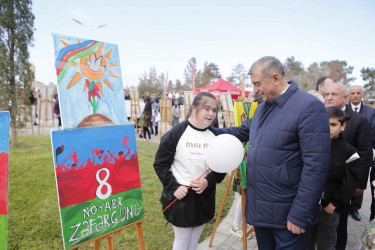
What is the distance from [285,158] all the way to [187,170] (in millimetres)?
801

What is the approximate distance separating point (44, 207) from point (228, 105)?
195 inches

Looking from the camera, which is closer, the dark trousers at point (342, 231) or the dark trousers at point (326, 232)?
the dark trousers at point (326, 232)

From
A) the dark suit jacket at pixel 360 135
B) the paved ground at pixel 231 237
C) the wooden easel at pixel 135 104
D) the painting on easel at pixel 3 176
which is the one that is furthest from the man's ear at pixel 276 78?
the wooden easel at pixel 135 104

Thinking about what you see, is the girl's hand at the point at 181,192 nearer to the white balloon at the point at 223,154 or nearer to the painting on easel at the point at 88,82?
the white balloon at the point at 223,154

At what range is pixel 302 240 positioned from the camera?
173 centimetres

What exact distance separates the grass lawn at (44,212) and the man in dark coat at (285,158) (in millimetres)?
1667

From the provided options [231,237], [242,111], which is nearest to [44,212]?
[231,237]

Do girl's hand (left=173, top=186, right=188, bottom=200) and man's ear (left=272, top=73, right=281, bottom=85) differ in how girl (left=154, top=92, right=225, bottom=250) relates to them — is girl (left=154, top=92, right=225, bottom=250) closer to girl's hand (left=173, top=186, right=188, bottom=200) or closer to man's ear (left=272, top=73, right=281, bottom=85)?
girl's hand (left=173, top=186, right=188, bottom=200)

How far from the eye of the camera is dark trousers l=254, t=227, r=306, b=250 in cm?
168

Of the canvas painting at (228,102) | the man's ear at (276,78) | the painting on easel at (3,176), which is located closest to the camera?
the painting on easel at (3,176)

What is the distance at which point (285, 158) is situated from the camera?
1.60 metres

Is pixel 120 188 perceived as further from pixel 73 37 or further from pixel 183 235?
pixel 73 37

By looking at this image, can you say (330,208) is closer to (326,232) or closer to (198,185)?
(326,232)

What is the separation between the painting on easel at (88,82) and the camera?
1.77 meters
